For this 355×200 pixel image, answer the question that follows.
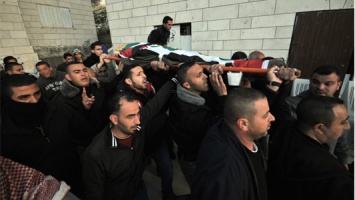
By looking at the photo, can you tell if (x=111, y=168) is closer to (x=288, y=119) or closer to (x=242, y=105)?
(x=242, y=105)

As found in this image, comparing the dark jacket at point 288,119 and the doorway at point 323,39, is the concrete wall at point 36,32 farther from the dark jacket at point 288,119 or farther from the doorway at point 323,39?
the doorway at point 323,39

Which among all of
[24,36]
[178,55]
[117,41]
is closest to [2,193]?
[178,55]

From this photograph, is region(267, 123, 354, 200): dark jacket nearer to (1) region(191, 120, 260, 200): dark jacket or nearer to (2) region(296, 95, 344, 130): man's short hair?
(2) region(296, 95, 344, 130): man's short hair

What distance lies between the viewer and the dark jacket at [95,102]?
7.73ft

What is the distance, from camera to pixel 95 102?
2490mm

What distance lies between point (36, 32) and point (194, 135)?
37.9 ft

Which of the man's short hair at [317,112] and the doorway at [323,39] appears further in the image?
the doorway at [323,39]

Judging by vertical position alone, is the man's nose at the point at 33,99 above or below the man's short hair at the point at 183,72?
below

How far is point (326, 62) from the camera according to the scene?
4.13 m

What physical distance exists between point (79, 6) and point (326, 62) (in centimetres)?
1323

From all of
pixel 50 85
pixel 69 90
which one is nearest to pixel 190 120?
pixel 69 90

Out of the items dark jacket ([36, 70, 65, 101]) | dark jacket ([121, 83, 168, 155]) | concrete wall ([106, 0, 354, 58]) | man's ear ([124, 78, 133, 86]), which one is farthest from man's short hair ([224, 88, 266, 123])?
concrete wall ([106, 0, 354, 58])

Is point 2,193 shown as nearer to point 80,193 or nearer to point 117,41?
point 80,193

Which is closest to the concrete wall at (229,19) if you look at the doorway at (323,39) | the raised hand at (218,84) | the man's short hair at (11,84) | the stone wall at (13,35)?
the doorway at (323,39)
